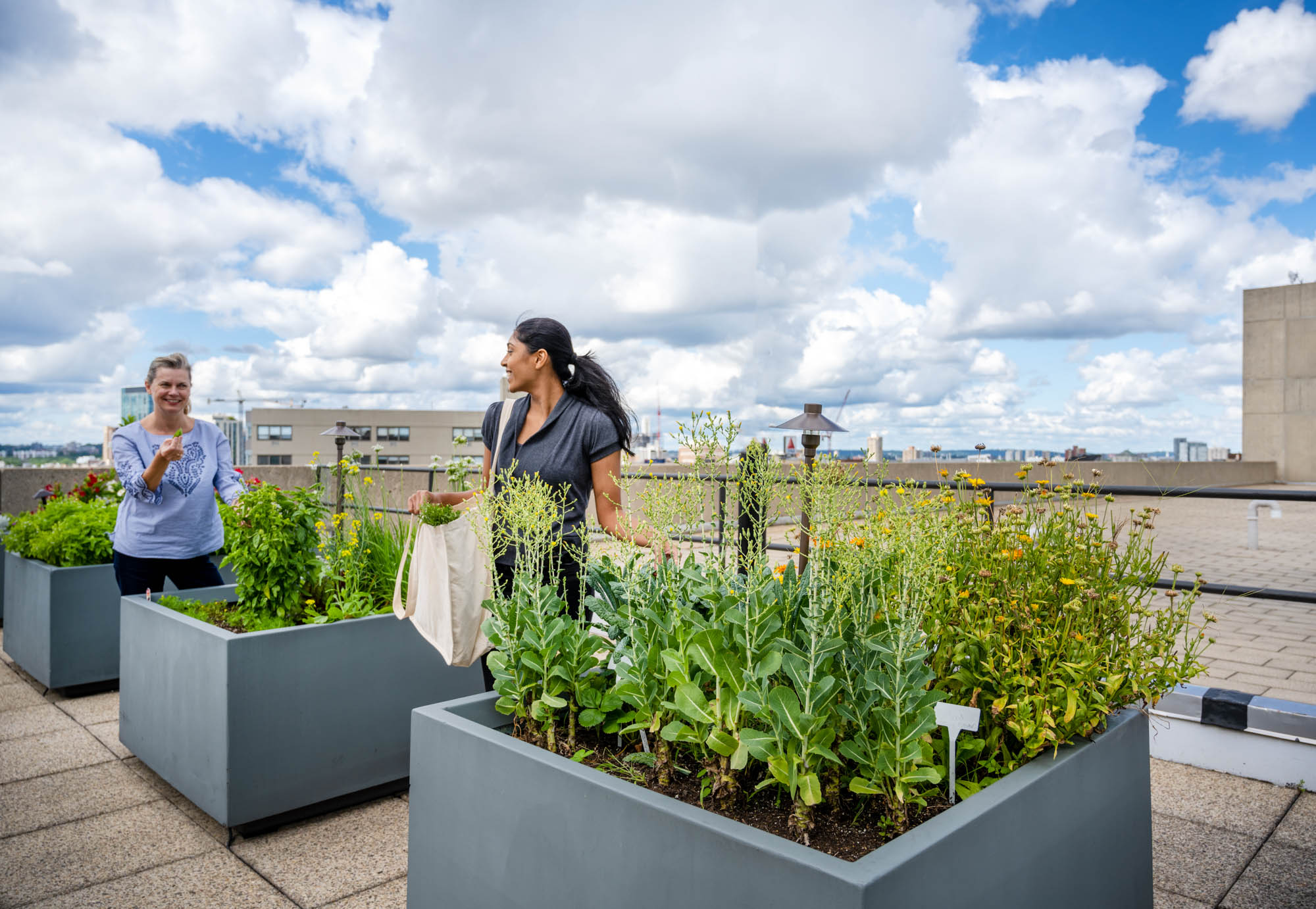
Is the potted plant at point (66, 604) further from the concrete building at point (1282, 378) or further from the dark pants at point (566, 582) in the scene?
the concrete building at point (1282, 378)

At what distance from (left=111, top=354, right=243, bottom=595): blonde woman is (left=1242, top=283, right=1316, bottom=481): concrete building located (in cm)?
2936

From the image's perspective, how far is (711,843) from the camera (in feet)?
4.09

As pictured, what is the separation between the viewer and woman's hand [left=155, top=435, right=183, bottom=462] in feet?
10.8

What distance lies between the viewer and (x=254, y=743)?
268 cm

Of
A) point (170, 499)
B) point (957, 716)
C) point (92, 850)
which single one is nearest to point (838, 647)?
point (957, 716)

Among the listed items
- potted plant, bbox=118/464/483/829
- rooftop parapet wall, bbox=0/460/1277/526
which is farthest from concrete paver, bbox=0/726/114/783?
rooftop parapet wall, bbox=0/460/1277/526

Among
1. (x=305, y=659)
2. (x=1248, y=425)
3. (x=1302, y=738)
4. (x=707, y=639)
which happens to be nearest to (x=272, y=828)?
(x=305, y=659)

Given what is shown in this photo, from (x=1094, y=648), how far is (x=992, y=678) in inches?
8.3

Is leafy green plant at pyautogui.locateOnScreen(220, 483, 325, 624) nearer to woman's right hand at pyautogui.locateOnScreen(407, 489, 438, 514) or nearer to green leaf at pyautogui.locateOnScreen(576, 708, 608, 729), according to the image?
woman's right hand at pyautogui.locateOnScreen(407, 489, 438, 514)

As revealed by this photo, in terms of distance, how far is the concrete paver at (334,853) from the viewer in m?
2.41

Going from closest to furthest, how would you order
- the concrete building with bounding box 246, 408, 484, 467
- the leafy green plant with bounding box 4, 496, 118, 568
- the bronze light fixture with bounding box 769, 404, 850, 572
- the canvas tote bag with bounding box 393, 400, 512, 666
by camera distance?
the canvas tote bag with bounding box 393, 400, 512, 666 → the leafy green plant with bounding box 4, 496, 118, 568 → the bronze light fixture with bounding box 769, 404, 850, 572 → the concrete building with bounding box 246, 408, 484, 467

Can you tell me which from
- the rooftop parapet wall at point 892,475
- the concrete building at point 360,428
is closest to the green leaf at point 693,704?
the rooftop parapet wall at point 892,475

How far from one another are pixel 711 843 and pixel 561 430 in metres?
1.69

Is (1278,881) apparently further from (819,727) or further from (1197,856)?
(819,727)
